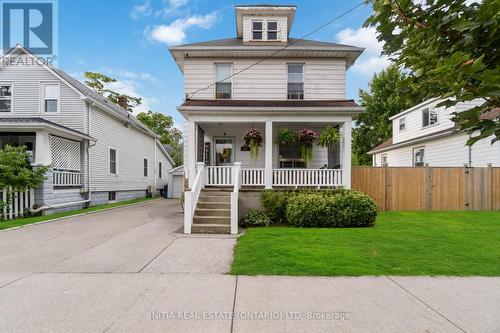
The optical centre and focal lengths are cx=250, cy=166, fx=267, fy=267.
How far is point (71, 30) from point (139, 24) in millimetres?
3702

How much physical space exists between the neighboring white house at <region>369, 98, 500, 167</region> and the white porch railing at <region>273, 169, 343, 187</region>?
5240 mm

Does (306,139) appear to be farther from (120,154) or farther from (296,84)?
(120,154)

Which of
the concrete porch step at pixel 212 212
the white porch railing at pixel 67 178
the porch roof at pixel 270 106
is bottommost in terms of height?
the concrete porch step at pixel 212 212

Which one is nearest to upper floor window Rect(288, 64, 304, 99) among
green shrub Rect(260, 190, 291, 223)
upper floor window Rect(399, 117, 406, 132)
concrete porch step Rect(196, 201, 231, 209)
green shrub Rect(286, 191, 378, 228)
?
green shrub Rect(260, 190, 291, 223)

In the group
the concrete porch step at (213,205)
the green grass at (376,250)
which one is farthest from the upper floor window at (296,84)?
the green grass at (376,250)

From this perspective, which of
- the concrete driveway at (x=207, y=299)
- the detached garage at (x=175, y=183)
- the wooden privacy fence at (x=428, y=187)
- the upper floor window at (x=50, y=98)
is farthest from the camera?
the detached garage at (x=175, y=183)

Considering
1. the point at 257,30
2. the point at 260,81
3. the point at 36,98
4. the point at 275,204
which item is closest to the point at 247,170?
the point at 275,204

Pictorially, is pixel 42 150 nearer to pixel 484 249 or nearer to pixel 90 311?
pixel 90 311

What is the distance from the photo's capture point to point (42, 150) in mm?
10875

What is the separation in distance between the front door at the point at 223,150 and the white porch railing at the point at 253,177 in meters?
2.27

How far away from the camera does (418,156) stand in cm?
1728

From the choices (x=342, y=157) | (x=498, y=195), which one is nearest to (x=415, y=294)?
(x=342, y=157)

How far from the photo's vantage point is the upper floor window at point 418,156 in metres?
16.9

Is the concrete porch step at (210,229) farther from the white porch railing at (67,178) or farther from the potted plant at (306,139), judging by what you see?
the white porch railing at (67,178)
